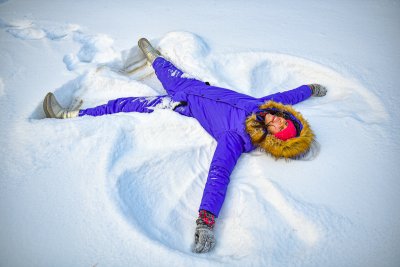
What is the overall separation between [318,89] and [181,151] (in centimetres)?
149

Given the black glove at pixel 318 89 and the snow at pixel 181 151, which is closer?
the snow at pixel 181 151

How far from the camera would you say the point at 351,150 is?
1.97m

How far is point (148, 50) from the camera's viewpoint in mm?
2756

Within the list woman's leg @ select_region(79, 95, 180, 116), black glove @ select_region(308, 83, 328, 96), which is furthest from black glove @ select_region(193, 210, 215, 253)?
black glove @ select_region(308, 83, 328, 96)

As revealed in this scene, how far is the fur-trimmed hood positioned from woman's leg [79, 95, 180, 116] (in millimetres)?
691

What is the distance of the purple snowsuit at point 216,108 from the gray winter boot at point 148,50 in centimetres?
30

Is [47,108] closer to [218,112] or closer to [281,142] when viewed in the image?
[218,112]

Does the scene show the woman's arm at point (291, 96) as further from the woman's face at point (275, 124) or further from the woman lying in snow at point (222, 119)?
the woman's face at point (275, 124)

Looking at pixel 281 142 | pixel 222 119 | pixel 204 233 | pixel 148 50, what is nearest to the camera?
pixel 204 233

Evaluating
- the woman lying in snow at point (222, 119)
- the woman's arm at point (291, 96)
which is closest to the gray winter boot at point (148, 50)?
the woman lying in snow at point (222, 119)

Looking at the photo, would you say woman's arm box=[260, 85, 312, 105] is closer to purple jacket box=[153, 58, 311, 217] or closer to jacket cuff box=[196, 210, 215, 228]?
purple jacket box=[153, 58, 311, 217]

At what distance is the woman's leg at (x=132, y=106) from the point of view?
7.30 feet

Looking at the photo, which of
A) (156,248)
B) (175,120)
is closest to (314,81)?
(175,120)

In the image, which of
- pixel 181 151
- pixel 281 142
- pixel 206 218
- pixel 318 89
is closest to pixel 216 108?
pixel 181 151
